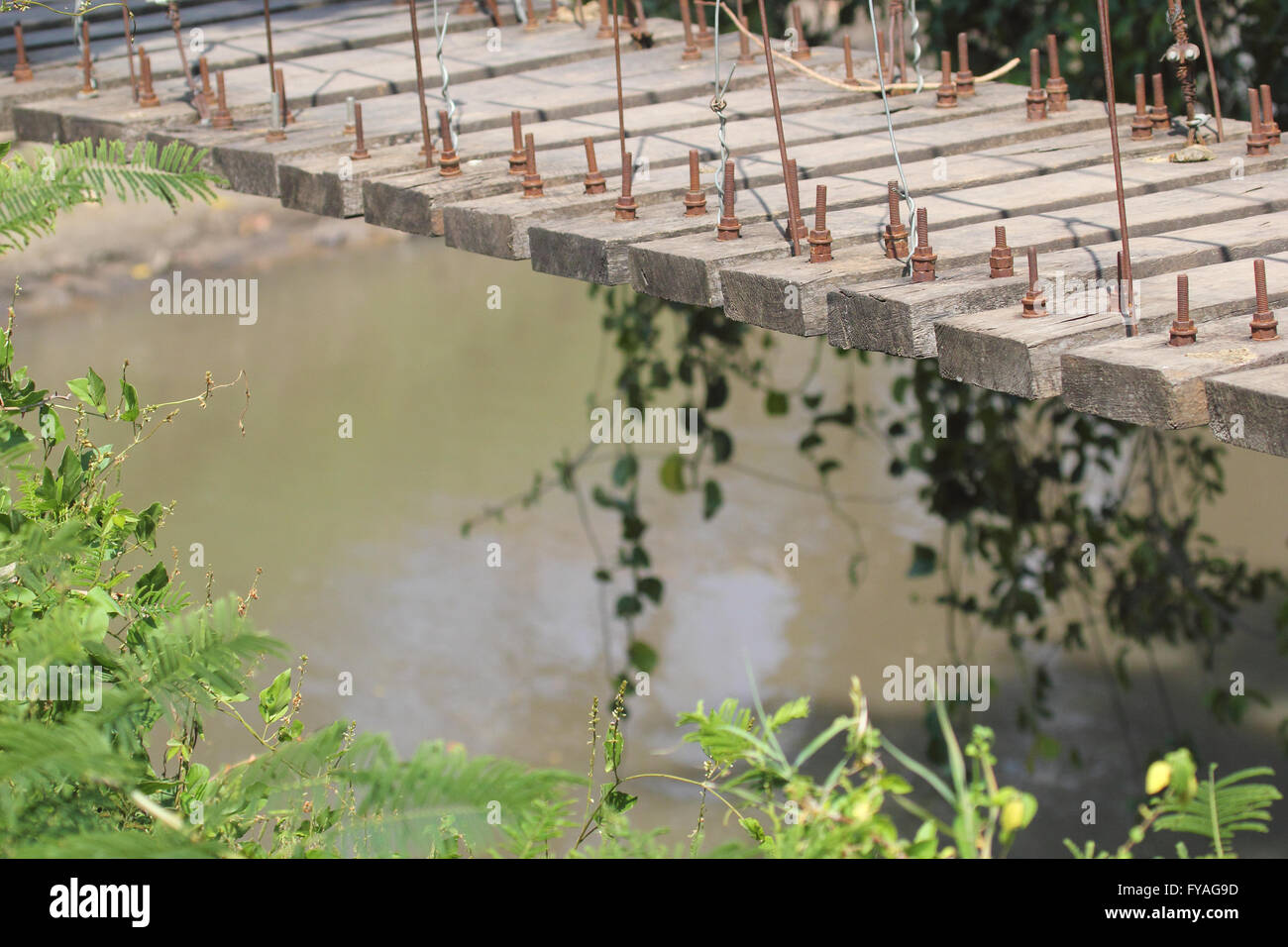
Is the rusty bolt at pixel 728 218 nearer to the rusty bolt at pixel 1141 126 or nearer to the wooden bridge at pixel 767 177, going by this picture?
the wooden bridge at pixel 767 177

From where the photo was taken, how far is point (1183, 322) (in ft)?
8.02

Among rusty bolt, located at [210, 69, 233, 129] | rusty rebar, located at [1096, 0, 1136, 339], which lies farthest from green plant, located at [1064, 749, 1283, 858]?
rusty bolt, located at [210, 69, 233, 129]

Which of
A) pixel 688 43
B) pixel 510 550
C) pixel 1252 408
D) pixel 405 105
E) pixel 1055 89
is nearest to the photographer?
pixel 1252 408

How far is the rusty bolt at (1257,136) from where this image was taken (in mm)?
3619

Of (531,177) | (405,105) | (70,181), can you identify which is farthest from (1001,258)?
(405,105)

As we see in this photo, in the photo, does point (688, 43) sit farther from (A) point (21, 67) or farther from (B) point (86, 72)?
(A) point (21, 67)

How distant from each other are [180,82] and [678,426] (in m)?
3.15

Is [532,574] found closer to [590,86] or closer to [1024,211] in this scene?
[590,86]

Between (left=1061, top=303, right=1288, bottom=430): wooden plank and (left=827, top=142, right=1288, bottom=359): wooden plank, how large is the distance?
1.01 ft

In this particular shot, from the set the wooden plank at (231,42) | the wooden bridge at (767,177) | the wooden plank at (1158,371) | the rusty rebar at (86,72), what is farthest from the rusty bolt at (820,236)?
the rusty rebar at (86,72)

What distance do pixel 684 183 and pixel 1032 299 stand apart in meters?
1.12

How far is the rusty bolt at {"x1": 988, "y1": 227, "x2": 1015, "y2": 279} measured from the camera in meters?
2.78

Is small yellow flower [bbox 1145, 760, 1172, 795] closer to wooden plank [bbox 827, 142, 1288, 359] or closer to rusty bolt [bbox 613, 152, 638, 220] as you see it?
wooden plank [bbox 827, 142, 1288, 359]

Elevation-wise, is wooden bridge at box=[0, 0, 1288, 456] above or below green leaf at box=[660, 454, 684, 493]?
above
